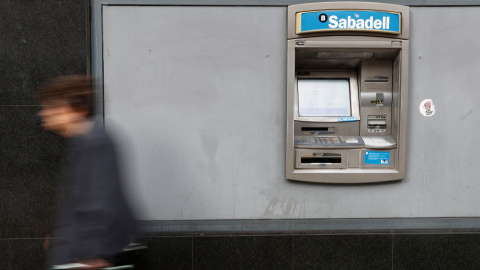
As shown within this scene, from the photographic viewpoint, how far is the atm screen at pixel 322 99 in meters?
3.84

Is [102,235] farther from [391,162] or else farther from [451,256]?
[451,256]

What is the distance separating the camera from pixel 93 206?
1951 millimetres

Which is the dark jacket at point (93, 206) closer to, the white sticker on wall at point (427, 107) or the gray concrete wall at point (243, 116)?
the gray concrete wall at point (243, 116)

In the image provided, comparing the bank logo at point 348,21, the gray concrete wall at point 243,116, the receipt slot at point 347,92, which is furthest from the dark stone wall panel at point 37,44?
the bank logo at point 348,21

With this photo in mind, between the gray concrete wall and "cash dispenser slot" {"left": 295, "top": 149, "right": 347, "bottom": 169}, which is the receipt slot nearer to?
"cash dispenser slot" {"left": 295, "top": 149, "right": 347, "bottom": 169}

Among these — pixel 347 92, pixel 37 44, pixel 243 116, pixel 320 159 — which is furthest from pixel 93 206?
pixel 347 92

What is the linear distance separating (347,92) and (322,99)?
0.26 metres

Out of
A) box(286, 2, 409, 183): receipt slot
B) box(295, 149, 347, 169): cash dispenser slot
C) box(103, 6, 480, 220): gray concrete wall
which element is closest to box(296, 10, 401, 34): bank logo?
box(286, 2, 409, 183): receipt slot

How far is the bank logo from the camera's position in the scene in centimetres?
365

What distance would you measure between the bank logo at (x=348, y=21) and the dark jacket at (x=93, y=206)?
231 centimetres

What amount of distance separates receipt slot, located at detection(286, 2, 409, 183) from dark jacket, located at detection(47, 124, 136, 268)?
6.71 feet

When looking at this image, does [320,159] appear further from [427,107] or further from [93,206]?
[93,206]

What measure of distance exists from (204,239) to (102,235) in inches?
78.0

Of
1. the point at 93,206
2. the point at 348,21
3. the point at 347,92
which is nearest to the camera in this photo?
the point at 93,206
